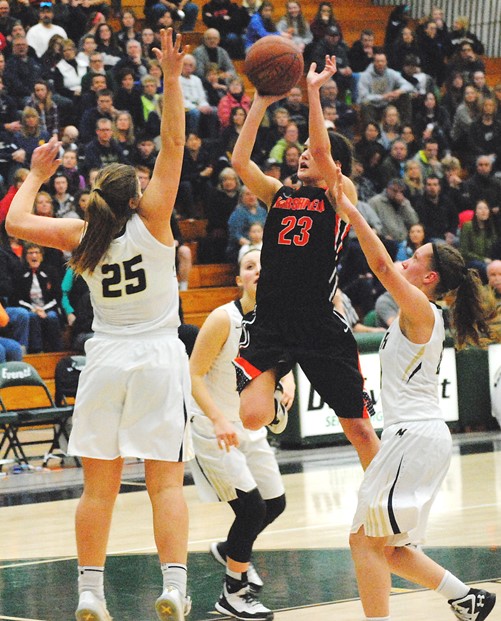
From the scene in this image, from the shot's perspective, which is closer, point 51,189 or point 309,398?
point 309,398

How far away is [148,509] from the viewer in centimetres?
864

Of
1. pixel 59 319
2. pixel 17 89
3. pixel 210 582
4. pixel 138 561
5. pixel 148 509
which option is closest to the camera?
pixel 210 582

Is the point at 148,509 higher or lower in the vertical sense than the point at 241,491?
lower

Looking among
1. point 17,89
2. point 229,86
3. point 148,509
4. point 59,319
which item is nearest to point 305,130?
point 229,86

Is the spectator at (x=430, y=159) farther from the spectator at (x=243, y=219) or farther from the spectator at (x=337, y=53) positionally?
the spectator at (x=243, y=219)

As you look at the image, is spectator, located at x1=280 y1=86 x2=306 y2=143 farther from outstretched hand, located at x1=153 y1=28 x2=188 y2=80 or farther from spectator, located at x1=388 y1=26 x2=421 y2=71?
outstretched hand, located at x1=153 y1=28 x2=188 y2=80

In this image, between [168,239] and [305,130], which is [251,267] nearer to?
[168,239]

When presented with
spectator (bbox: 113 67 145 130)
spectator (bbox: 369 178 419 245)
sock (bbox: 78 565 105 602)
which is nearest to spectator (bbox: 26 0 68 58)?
spectator (bbox: 113 67 145 130)

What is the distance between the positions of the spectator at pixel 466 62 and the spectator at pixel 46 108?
24.2 ft

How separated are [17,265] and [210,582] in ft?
21.6

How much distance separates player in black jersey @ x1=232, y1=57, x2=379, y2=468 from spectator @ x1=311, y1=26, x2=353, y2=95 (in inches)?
480

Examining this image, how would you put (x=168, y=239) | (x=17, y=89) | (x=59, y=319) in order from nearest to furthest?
1. (x=168, y=239)
2. (x=59, y=319)
3. (x=17, y=89)

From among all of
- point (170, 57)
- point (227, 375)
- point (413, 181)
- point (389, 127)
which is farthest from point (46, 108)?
point (170, 57)

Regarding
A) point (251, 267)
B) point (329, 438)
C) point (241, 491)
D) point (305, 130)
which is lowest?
point (329, 438)
